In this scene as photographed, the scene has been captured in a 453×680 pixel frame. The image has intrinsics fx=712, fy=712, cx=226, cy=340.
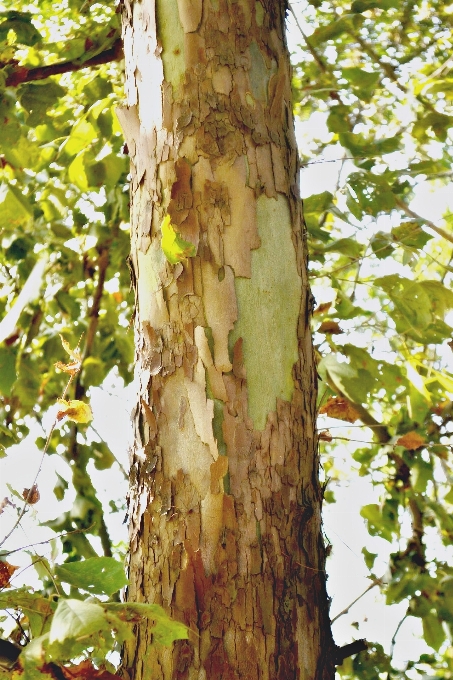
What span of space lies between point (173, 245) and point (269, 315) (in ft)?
0.61

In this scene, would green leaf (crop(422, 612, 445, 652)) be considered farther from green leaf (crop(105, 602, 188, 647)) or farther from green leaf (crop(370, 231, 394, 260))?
green leaf (crop(105, 602, 188, 647))

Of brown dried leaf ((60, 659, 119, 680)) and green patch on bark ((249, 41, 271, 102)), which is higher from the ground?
green patch on bark ((249, 41, 271, 102))

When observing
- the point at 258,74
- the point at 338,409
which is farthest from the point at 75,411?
the point at 338,409

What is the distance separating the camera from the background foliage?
1.74 metres

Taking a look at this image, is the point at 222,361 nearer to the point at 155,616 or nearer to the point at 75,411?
the point at 75,411

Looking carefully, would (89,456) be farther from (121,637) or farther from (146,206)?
(121,637)

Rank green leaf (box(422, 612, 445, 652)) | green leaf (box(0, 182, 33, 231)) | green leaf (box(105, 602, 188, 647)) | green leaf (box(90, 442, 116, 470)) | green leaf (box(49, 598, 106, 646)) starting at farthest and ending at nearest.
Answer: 1. green leaf (box(90, 442, 116, 470))
2. green leaf (box(422, 612, 445, 652))
3. green leaf (box(0, 182, 33, 231))
4. green leaf (box(105, 602, 188, 647))
5. green leaf (box(49, 598, 106, 646))

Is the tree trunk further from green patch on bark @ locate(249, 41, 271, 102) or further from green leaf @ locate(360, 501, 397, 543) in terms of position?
green leaf @ locate(360, 501, 397, 543)

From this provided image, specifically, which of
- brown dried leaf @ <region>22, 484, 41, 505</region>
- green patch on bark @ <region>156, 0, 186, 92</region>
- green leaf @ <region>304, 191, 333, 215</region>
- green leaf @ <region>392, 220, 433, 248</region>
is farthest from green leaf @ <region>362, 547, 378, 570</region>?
green patch on bark @ <region>156, 0, 186, 92</region>

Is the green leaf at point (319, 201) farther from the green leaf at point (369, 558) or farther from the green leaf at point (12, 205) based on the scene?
the green leaf at point (369, 558)

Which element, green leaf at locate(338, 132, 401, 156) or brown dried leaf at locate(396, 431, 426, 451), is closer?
green leaf at locate(338, 132, 401, 156)

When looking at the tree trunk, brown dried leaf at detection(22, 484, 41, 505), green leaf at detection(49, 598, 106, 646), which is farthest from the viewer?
brown dried leaf at detection(22, 484, 41, 505)

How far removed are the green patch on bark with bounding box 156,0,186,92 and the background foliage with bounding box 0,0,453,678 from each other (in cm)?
38

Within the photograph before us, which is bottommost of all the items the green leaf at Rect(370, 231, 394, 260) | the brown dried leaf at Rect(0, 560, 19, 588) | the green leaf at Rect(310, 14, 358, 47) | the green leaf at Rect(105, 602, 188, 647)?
the green leaf at Rect(105, 602, 188, 647)
